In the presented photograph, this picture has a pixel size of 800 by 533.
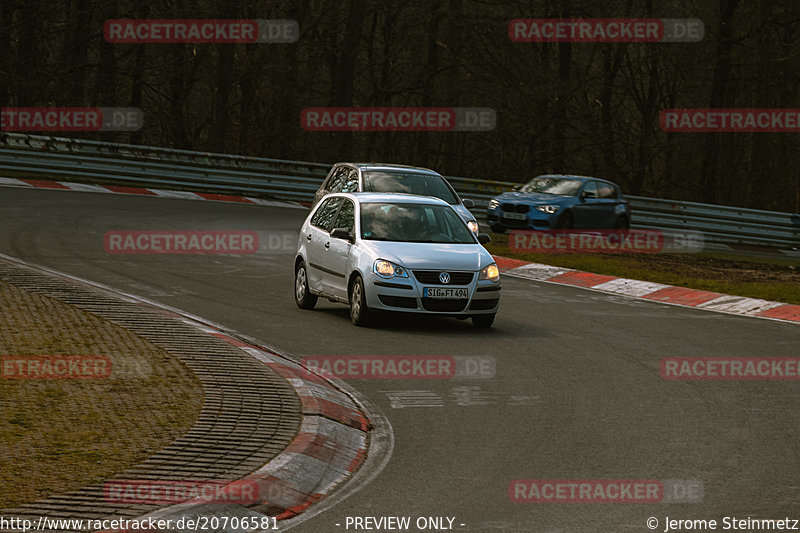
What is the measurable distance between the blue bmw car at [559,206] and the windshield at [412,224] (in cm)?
1184

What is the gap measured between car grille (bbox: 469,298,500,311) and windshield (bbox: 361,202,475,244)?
105 cm

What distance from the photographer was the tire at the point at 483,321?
1377 cm

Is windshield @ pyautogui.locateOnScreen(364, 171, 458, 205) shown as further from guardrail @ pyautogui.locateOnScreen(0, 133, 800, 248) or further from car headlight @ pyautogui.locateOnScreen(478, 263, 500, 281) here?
guardrail @ pyautogui.locateOnScreen(0, 133, 800, 248)

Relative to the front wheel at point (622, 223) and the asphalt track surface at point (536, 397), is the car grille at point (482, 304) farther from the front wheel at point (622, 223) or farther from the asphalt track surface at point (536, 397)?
the front wheel at point (622, 223)

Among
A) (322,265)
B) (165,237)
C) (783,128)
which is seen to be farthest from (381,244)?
(783,128)

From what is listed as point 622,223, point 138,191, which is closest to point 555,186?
point 622,223

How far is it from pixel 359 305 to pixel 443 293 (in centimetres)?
102

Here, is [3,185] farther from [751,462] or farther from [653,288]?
[751,462]

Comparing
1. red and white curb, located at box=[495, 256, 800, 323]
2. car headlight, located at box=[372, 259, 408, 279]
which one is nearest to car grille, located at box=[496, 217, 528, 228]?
red and white curb, located at box=[495, 256, 800, 323]

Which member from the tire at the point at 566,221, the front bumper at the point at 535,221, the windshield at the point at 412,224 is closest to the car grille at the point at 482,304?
the windshield at the point at 412,224

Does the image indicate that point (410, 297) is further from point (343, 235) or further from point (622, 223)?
point (622, 223)

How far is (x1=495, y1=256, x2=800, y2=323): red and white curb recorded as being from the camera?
653 inches

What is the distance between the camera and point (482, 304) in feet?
44.4

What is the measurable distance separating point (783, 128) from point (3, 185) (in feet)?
93.9
